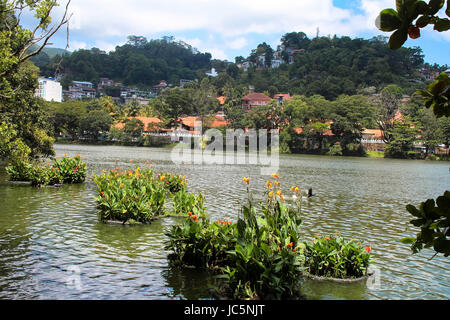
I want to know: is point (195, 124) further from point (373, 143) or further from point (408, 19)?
point (408, 19)

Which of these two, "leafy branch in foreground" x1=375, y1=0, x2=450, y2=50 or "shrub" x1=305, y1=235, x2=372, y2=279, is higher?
"leafy branch in foreground" x1=375, y1=0, x2=450, y2=50

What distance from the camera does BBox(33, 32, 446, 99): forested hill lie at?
11144 centimetres

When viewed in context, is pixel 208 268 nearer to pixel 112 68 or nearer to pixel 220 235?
pixel 220 235

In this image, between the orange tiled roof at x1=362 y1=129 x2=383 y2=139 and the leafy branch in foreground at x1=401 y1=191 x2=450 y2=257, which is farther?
the orange tiled roof at x1=362 y1=129 x2=383 y2=139

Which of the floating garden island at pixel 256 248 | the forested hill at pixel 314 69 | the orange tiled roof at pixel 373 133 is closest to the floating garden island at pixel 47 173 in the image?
the floating garden island at pixel 256 248

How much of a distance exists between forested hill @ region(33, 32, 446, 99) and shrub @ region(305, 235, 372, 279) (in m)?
79.5

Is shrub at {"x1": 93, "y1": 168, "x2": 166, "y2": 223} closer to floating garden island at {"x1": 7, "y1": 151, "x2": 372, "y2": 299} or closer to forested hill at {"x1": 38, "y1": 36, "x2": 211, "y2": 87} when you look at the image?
floating garden island at {"x1": 7, "y1": 151, "x2": 372, "y2": 299}

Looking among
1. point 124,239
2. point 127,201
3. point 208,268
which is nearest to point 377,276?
point 208,268

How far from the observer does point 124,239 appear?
9.53 m

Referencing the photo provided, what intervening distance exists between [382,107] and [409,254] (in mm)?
67644

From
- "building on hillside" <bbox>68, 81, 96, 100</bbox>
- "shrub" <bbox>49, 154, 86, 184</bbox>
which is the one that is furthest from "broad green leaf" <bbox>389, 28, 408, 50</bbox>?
"building on hillside" <bbox>68, 81, 96, 100</bbox>

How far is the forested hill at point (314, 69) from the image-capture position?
11144cm

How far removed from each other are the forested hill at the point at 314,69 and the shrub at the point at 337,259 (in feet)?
261

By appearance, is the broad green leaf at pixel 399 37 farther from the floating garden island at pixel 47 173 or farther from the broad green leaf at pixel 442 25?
the floating garden island at pixel 47 173
